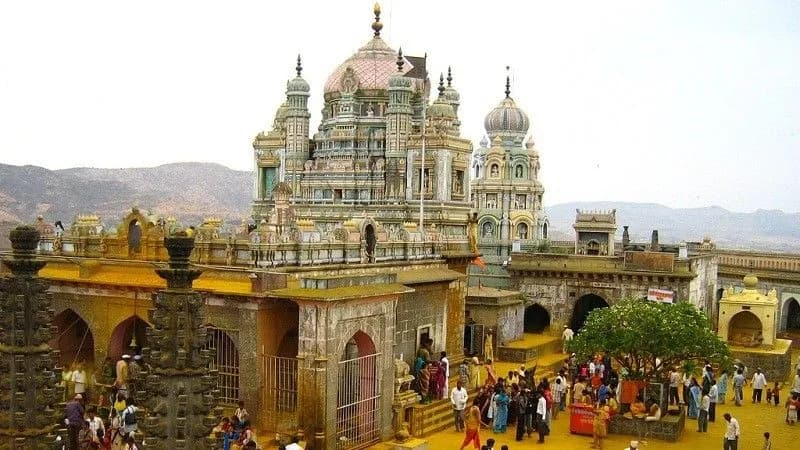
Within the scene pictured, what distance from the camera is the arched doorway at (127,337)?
20188mm

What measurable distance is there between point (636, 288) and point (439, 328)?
1210 centimetres

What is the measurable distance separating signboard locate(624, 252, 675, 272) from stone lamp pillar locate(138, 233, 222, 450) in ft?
94.1

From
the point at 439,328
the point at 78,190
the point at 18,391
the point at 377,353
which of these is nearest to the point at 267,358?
the point at 377,353

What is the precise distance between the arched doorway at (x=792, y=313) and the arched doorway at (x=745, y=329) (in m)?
10.9

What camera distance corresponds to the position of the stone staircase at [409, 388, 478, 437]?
2008 centimetres

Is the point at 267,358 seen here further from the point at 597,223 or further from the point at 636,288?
the point at 597,223

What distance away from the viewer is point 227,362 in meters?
18.9

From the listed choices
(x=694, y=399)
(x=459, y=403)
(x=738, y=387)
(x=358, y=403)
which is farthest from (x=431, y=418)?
(x=738, y=387)

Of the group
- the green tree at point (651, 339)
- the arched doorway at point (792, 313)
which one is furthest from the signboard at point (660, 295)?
the arched doorway at point (792, 313)

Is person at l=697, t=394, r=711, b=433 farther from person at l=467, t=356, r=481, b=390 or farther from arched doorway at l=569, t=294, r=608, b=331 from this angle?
arched doorway at l=569, t=294, r=608, b=331

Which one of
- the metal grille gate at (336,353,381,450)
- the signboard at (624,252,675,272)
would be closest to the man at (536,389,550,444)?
the metal grille gate at (336,353,381,450)

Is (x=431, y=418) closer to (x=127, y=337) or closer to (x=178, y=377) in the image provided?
(x=127, y=337)

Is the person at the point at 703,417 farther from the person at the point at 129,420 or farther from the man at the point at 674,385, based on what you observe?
the person at the point at 129,420

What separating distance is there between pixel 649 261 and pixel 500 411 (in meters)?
15.9
